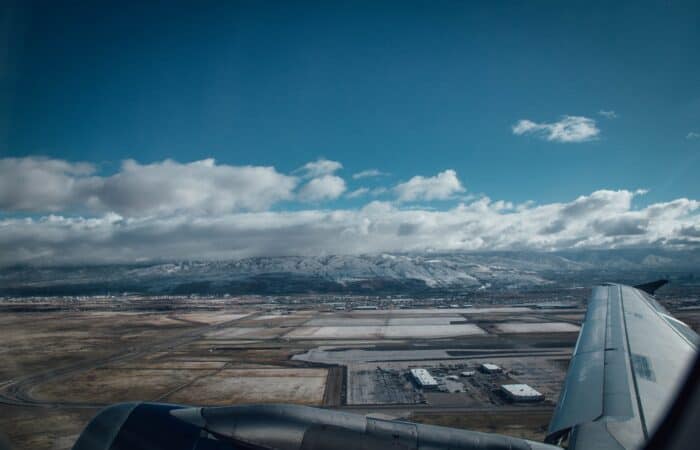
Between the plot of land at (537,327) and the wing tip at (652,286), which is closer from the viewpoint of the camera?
the wing tip at (652,286)

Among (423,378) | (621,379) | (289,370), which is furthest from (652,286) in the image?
(289,370)

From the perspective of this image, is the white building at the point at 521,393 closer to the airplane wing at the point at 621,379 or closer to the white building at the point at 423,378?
the white building at the point at 423,378

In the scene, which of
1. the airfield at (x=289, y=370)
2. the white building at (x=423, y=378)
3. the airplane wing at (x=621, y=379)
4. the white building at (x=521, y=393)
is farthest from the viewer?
the white building at (x=423, y=378)

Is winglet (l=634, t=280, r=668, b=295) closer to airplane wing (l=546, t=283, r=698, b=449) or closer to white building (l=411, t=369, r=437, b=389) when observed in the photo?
airplane wing (l=546, t=283, r=698, b=449)

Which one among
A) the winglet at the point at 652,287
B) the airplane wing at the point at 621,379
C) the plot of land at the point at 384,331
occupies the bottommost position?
the plot of land at the point at 384,331

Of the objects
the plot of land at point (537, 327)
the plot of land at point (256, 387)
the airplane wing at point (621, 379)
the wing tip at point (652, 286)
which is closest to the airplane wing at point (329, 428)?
the airplane wing at point (621, 379)

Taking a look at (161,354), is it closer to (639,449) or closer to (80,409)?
(80,409)
